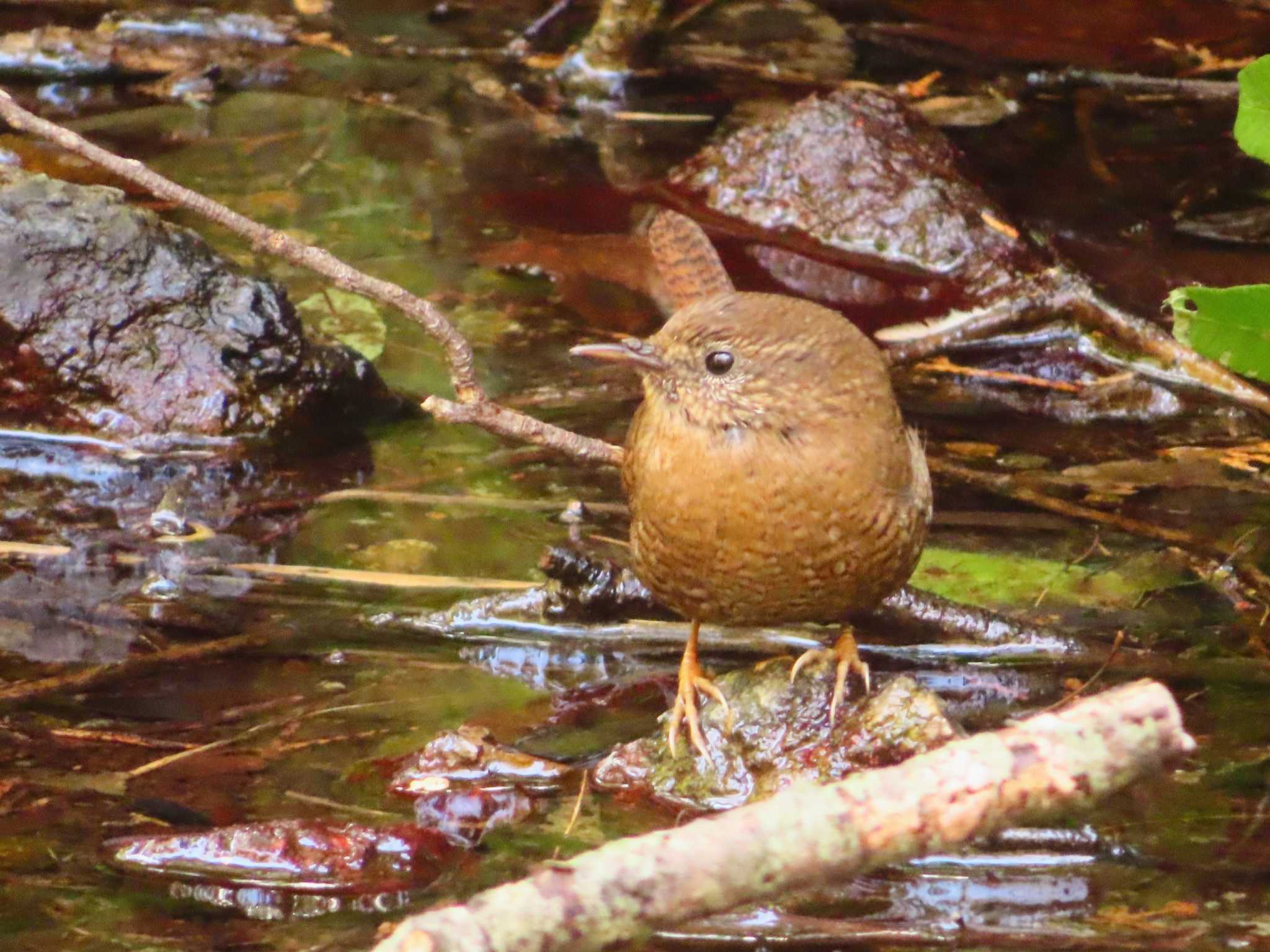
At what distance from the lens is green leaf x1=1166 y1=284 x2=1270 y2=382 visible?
3.33 m

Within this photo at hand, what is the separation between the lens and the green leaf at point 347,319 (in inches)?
219

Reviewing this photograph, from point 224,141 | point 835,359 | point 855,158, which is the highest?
point 835,359

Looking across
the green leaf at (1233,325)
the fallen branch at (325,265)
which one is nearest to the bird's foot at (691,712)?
the fallen branch at (325,265)

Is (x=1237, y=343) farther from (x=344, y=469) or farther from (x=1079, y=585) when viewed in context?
(x=344, y=469)

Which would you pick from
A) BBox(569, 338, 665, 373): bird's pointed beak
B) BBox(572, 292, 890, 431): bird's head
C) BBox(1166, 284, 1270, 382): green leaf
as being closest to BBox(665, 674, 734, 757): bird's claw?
BBox(572, 292, 890, 431): bird's head

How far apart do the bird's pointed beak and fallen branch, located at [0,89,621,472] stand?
1.31ft

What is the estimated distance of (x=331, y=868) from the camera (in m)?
2.73

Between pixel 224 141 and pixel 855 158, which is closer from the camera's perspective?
pixel 855 158

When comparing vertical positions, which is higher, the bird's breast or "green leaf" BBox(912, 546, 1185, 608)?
the bird's breast

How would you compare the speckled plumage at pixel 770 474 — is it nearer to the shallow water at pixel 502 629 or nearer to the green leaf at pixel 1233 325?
the shallow water at pixel 502 629

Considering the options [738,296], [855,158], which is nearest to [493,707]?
[738,296]

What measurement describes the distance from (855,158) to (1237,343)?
3118 mm

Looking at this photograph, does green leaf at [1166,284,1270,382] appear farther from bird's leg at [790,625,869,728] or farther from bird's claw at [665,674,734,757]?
bird's claw at [665,674,734,757]

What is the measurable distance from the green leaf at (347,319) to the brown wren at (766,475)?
7.78ft
